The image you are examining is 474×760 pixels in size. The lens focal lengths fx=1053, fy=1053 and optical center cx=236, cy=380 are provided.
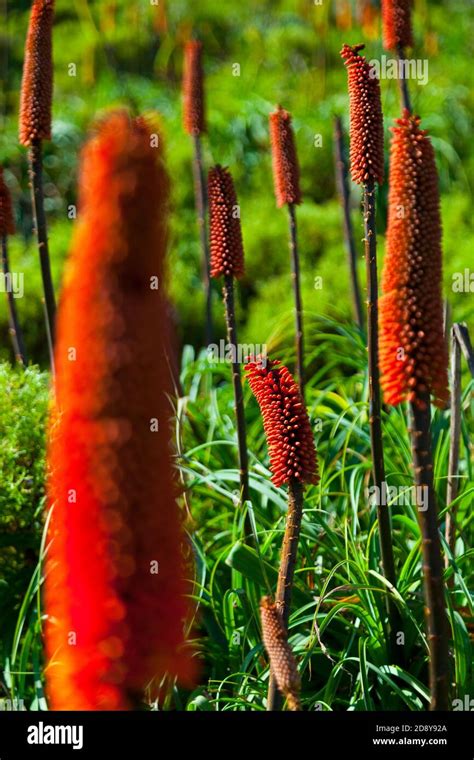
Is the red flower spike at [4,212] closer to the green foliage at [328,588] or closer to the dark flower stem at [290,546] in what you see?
the green foliage at [328,588]

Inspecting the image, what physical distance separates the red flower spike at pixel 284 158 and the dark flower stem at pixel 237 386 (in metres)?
0.75

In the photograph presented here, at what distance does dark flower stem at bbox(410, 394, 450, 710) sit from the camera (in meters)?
2.07

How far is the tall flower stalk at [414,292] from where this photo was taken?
1936mm

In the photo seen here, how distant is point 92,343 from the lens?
4.43ft

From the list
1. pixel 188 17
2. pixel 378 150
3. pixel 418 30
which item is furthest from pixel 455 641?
pixel 188 17

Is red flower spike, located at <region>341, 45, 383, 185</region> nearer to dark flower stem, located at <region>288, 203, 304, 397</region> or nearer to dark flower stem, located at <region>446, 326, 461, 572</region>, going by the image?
dark flower stem, located at <region>446, 326, 461, 572</region>

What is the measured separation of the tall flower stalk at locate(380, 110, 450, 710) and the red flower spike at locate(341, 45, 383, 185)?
2.65 feet

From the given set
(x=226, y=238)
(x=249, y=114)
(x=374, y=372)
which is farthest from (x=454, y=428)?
(x=249, y=114)

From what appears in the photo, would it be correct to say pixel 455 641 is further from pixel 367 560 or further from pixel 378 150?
pixel 378 150

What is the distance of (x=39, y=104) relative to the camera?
3482 mm

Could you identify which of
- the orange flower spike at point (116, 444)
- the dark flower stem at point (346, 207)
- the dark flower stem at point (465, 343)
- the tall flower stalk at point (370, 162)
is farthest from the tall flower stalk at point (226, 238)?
the dark flower stem at point (346, 207)

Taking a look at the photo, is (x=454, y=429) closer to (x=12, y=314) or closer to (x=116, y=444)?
(x=12, y=314)

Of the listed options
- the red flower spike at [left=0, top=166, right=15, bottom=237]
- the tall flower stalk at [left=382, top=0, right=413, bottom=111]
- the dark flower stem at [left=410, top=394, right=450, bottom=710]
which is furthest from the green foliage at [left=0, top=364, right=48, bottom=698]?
the dark flower stem at [left=410, top=394, right=450, bottom=710]
